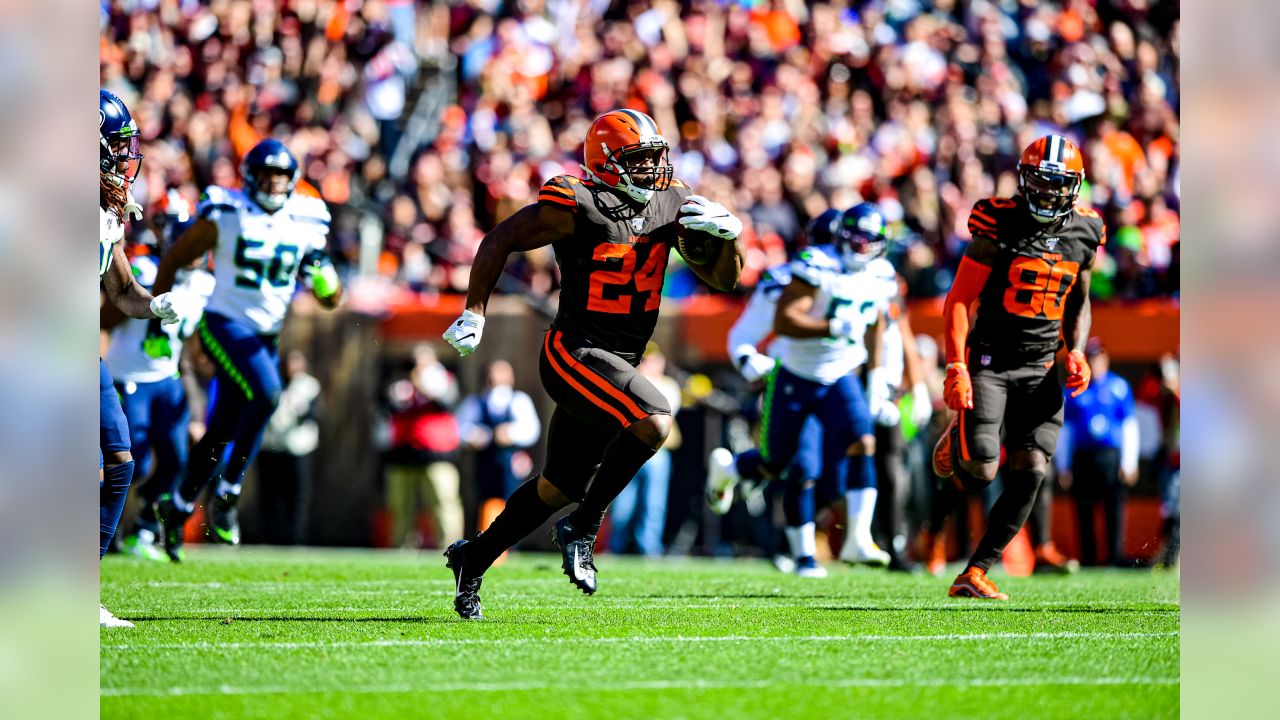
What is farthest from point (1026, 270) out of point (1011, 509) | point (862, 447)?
point (862, 447)

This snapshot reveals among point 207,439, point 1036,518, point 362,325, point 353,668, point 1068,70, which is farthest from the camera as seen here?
point 1068,70

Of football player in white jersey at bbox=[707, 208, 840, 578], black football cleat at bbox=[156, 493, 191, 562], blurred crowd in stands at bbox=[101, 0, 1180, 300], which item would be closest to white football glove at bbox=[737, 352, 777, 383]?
football player in white jersey at bbox=[707, 208, 840, 578]

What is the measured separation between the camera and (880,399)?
11383 mm

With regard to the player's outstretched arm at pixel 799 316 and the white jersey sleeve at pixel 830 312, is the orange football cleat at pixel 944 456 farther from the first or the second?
the white jersey sleeve at pixel 830 312

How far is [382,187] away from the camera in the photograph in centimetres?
1717

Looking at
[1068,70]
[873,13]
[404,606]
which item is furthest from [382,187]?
[404,606]

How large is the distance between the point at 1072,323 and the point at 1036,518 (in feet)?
13.9

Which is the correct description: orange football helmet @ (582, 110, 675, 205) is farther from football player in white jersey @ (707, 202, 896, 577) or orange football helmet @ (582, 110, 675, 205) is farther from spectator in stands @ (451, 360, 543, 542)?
spectator in stands @ (451, 360, 543, 542)

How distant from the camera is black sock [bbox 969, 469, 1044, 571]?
26.8 ft

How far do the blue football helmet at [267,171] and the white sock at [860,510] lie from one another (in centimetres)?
394

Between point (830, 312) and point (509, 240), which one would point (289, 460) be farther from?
point (509, 240)

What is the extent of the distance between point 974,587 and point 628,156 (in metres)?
2.85

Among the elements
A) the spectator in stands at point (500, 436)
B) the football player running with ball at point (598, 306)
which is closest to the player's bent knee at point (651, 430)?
the football player running with ball at point (598, 306)
